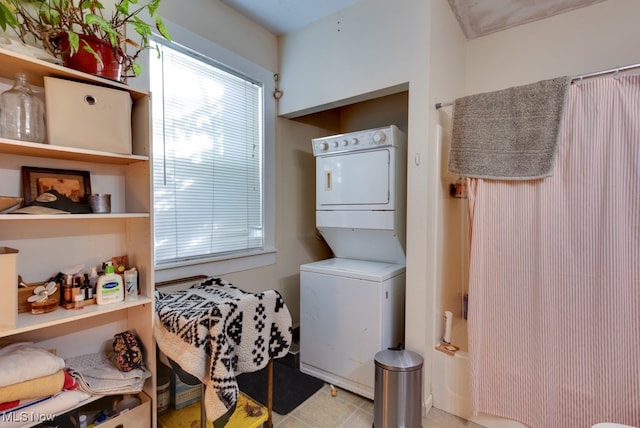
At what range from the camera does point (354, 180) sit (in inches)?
84.3

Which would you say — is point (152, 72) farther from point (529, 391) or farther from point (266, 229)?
point (529, 391)

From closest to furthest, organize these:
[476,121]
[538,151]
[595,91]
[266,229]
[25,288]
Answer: [25,288], [595,91], [538,151], [476,121], [266,229]

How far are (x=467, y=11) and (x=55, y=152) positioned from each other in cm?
248

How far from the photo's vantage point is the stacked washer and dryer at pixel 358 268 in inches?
76.4

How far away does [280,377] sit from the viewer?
7.14 feet

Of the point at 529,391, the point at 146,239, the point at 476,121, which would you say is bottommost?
the point at 529,391

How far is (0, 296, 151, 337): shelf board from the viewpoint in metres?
1.09

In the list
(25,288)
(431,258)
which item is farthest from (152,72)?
(431,258)

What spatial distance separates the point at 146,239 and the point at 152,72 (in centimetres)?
99

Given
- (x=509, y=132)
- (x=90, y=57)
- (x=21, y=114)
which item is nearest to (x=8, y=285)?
(x=21, y=114)

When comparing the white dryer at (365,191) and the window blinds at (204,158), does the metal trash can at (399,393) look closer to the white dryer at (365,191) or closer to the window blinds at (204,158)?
the white dryer at (365,191)

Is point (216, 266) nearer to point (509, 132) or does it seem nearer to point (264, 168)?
point (264, 168)

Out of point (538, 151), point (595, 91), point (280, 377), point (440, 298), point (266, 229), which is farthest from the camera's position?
point (266, 229)

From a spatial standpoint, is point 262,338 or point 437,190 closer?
point 262,338
